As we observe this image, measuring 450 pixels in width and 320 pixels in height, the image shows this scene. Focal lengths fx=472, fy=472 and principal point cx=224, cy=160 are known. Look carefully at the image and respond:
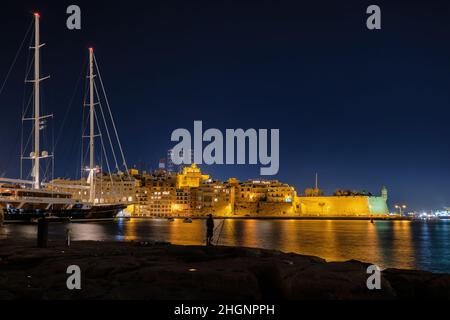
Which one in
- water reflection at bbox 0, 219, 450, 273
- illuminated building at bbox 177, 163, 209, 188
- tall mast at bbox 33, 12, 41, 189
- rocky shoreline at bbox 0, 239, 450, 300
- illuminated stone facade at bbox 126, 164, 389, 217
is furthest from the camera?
illuminated building at bbox 177, 163, 209, 188

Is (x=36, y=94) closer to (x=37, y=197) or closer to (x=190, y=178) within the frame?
(x=37, y=197)

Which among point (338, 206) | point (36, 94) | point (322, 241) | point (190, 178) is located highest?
point (36, 94)

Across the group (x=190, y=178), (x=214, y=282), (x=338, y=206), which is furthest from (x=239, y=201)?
(x=214, y=282)

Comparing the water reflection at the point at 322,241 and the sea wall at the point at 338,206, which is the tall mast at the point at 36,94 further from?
the sea wall at the point at 338,206

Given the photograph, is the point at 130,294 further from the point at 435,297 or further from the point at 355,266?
the point at 435,297

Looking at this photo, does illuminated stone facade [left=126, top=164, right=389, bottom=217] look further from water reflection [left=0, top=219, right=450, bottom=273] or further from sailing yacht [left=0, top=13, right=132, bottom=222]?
water reflection [left=0, top=219, right=450, bottom=273]

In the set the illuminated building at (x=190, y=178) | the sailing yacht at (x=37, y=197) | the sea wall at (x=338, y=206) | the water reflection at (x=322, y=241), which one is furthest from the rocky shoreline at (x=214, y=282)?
the illuminated building at (x=190, y=178)

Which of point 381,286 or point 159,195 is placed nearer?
point 381,286

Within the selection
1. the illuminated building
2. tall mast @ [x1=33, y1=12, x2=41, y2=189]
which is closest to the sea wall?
the illuminated building

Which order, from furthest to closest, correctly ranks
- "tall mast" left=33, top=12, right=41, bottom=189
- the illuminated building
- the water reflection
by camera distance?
the illuminated building
"tall mast" left=33, top=12, right=41, bottom=189
the water reflection

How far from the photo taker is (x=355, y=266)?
33.4 ft

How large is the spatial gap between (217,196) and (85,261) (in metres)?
154

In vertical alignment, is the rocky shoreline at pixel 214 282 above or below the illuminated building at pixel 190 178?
below

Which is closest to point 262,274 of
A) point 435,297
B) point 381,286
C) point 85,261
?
point 381,286
